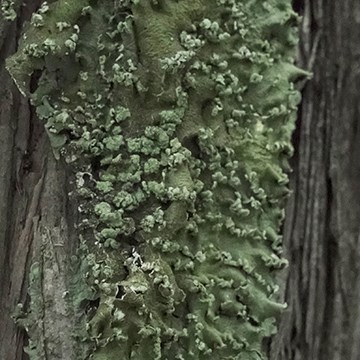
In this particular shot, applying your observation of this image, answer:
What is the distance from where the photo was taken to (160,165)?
1021 millimetres

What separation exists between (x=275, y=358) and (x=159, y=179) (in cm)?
32

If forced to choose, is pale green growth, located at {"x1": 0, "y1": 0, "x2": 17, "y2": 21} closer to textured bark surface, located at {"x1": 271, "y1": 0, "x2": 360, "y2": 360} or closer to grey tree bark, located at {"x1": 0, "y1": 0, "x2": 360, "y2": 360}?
grey tree bark, located at {"x1": 0, "y1": 0, "x2": 360, "y2": 360}

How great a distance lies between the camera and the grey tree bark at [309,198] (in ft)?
3.54

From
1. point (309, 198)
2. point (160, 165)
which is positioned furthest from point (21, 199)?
point (309, 198)

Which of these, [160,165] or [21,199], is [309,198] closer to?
[160,165]

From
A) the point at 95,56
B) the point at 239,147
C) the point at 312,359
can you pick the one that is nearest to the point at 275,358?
the point at 312,359

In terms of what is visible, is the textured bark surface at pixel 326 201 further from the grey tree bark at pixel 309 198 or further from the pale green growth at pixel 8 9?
the pale green growth at pixel 8 9

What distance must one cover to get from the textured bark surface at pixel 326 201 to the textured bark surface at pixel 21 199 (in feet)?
1.11

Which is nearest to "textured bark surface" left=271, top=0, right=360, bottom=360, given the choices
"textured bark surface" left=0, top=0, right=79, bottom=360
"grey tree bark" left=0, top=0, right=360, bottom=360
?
"grey tree bark" left=0, top=0, right=360, bottom=360

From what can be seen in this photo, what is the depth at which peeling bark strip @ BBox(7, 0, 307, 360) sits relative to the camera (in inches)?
39.5

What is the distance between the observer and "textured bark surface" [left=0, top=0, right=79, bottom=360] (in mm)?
1062

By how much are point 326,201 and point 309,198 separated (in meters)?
0.03

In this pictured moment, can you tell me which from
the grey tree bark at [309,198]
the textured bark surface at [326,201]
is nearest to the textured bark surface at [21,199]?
the grey tree bark at [309,198]

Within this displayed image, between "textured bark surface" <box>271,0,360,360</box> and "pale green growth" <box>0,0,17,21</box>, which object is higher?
"pale green growth" <box>0,0,17,21</box>
